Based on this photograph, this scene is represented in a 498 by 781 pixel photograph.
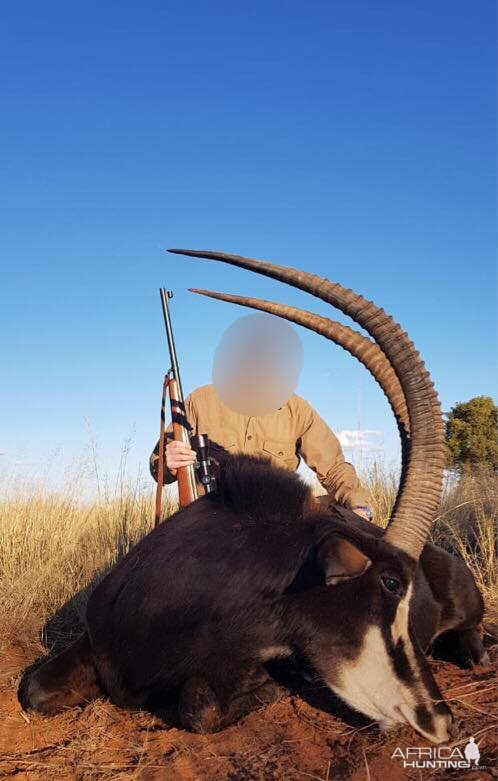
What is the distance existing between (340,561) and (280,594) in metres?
0.36

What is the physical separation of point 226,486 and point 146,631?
0.73m

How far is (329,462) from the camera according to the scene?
4.98 meters

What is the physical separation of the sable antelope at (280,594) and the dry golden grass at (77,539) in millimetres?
1830

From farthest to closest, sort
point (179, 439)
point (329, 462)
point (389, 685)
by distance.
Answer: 1. point (329, 462)
2. point (179, 439)
3. point (389, 685)

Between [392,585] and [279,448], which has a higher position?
[279,448]

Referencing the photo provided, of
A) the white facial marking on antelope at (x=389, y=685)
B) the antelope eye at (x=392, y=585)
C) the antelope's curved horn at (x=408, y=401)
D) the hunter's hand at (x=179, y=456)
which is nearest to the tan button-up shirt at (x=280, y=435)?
the hunter's hand at (x=179, y=456)

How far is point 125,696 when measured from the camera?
114 inches

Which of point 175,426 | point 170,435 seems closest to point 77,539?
point 170,435

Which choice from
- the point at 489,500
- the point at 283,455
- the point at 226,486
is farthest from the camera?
the point at 489,500

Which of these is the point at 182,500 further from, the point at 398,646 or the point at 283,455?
the point at 398,646

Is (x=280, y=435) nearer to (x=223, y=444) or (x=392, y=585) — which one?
(x=223, y=444)

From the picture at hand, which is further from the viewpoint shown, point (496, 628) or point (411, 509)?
point (496, 628)

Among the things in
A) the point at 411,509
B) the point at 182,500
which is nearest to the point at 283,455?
the point at 182,500

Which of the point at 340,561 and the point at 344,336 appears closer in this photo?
the point at 340,561
